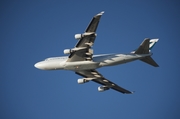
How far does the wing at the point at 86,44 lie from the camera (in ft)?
136

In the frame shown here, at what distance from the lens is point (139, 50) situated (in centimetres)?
4847

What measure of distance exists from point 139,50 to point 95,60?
24.7ft

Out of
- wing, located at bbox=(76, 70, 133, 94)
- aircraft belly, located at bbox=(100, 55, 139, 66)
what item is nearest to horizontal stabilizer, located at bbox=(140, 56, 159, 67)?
aircraft belly, located at bbox=(100, 55, 139, 66)

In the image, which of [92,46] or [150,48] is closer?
[92,46]

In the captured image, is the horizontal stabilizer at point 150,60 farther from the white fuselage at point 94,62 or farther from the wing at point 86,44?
the wing at point 86,44

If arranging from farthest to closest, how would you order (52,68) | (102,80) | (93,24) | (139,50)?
(102,80) < (52,68) < (139,50) < (93,24)

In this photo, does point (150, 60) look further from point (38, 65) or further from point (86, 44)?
point (38, 65)

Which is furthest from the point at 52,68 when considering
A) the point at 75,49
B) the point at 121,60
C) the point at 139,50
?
the point at 139,50

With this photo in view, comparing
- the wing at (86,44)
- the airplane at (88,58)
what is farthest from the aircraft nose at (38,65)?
the wing at (86,44)

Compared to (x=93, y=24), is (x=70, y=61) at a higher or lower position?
lower

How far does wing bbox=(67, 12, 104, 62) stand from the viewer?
4153 cm

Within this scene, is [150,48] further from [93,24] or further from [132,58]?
[93,24]

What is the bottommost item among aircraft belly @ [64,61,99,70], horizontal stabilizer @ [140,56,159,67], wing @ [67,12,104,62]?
horizontal stabilizer @ [140,56,159,67]

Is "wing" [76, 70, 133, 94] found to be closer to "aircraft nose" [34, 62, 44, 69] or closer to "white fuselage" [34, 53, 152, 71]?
"white fuselage" [34, 53, 152, 71]
